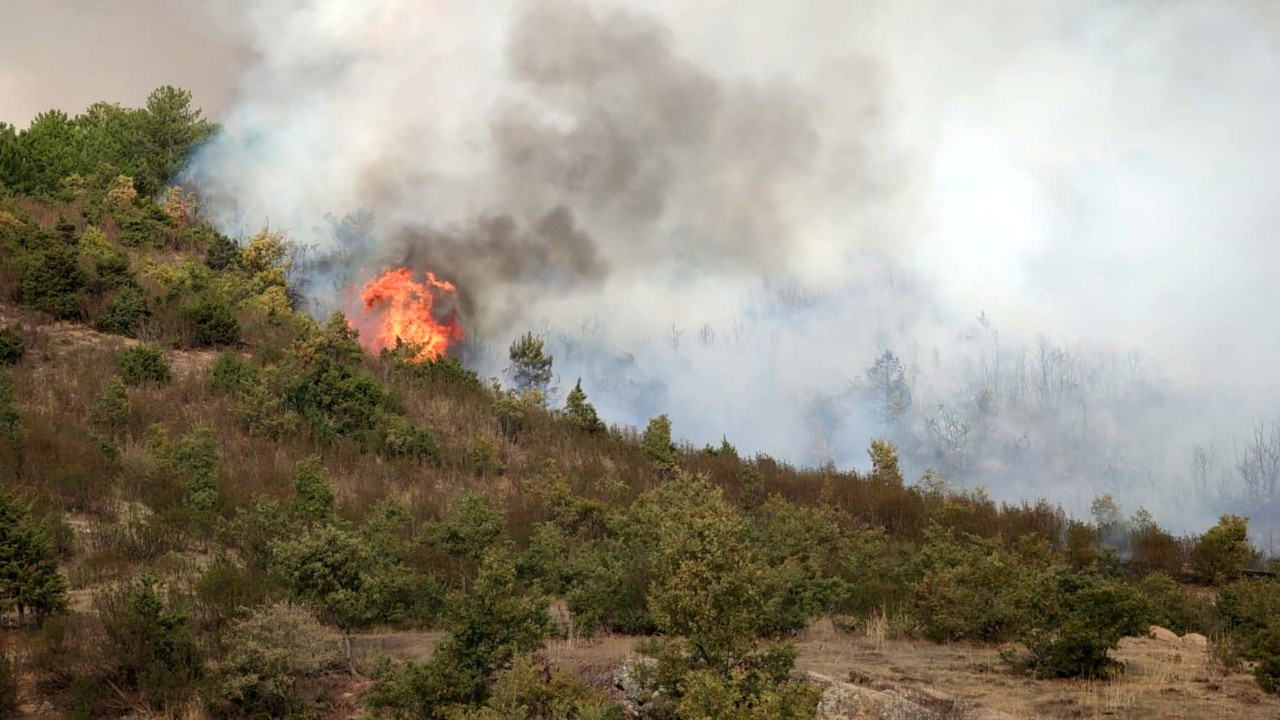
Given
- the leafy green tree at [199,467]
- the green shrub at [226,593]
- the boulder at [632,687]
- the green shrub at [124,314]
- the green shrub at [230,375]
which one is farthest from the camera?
the green shrub at [124,314]

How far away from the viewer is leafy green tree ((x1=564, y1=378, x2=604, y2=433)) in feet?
126

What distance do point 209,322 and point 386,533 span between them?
18.7m

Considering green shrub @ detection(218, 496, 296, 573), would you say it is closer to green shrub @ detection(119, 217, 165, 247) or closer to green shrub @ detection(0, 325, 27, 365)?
green shrub @ detection(0, 325, 27, 365)

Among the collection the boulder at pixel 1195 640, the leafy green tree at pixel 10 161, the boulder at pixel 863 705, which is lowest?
the boulder at pixel 863 705

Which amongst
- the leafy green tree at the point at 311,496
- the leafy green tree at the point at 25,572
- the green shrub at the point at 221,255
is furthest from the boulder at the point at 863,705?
the green shrub at the point at 221,255

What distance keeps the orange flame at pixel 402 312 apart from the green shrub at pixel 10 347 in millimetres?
15353

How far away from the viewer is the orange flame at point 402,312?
46938mm

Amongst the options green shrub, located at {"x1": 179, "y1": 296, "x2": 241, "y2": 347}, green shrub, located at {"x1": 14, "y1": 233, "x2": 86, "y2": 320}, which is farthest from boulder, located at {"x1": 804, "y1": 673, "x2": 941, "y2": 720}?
green shrub, located at {"x1": 14, "y1": 233, "x2": 86, "y2": 320}

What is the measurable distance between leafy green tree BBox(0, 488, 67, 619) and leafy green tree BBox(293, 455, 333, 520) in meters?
7.62

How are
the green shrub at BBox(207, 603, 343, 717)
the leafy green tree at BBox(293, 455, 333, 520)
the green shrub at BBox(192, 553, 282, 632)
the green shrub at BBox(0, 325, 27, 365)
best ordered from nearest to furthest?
the green shrub at BBox(207, 603, 343, 717)
the green shrub at BBox(192, 553, 282, 632)
the leafy green tree at BBox(293, 455, 333, 520)
the green shrub at BBox(0, 325, 27, 365)

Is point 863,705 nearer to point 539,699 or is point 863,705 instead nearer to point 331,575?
point 539,699

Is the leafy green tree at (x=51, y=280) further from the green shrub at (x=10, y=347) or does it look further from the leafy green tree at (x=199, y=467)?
the leafy green tree at (x=199, y=467)

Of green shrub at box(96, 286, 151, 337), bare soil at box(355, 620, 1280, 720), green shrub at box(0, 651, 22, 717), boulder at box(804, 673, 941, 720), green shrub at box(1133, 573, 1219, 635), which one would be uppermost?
green shrub at box(96, 286, 151, 337)

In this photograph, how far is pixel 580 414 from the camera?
127 ft
